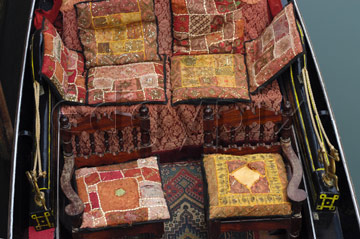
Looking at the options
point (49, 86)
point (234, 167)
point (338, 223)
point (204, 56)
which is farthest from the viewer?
point (204, 56)

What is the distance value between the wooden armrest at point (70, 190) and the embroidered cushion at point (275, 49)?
4.50ft

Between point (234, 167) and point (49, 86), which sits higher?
point (49, 86)

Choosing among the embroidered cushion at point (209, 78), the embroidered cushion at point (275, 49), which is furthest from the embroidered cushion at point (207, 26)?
the embroidered cushion at point (275, 49)

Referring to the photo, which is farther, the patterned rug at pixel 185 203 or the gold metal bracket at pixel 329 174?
the patterned rug at pixel 185 203

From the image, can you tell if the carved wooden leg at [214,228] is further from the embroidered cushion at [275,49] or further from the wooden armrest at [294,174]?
the embroidered cushion at [275,49]

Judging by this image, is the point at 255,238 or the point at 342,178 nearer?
the point at 342,178

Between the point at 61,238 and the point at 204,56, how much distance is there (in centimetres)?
172

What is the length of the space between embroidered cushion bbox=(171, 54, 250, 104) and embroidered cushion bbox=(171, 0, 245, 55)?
0.23 ft

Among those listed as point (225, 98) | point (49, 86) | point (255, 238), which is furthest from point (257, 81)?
point (49, 86)

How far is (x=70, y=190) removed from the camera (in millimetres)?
2826

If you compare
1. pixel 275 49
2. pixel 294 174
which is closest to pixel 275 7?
pixel 275 49

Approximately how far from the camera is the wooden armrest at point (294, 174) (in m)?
2.72

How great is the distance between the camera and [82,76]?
356 centimetres

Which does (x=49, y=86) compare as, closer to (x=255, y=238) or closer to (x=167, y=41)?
(x=167, y=41)
